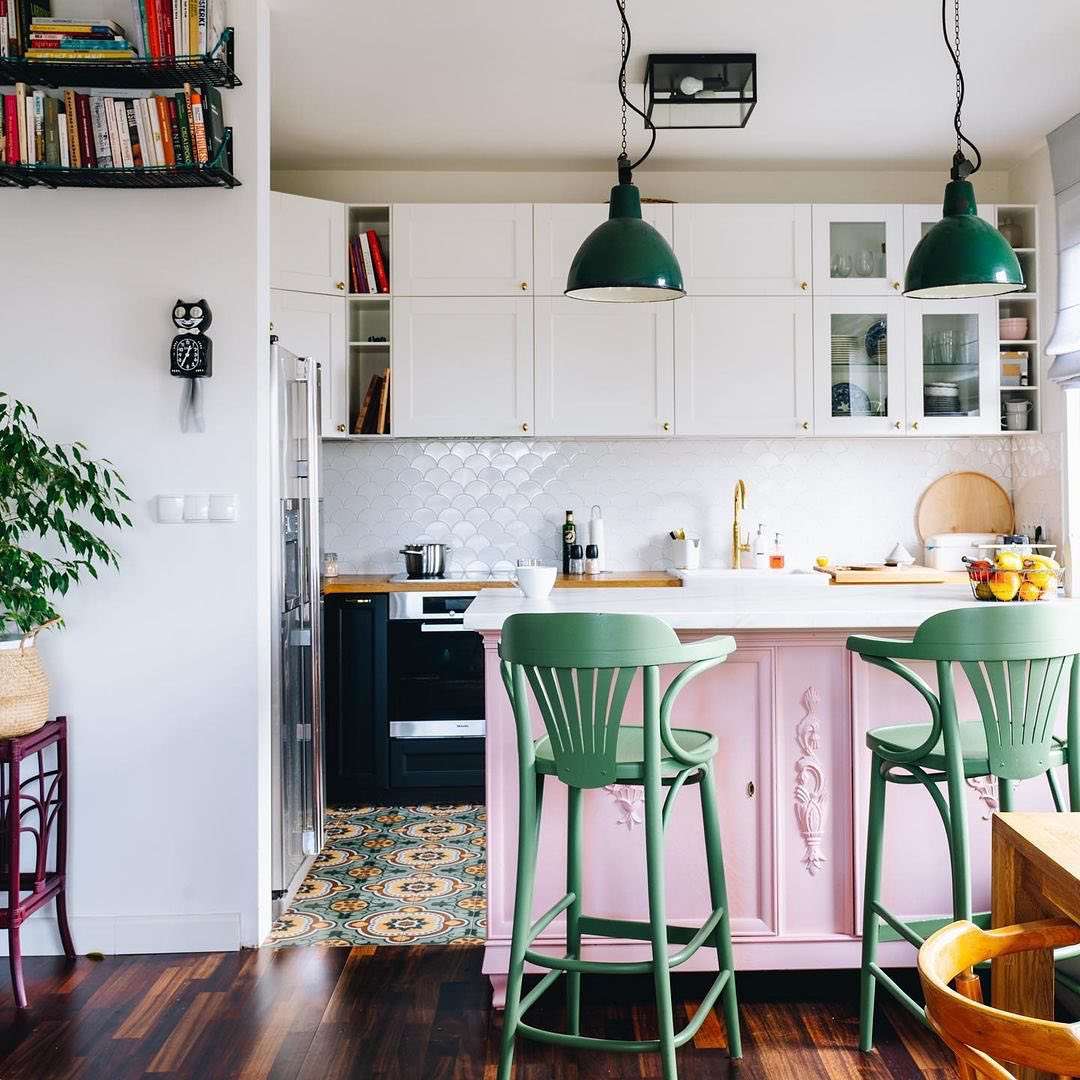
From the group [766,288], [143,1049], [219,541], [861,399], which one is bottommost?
[143,1049]

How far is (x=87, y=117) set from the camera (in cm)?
274

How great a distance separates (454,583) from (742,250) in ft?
6.37

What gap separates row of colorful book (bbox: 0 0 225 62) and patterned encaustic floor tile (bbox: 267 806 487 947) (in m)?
2.48

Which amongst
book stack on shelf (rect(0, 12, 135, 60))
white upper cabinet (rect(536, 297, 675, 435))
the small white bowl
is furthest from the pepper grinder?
book stack on shelf (rect(0, 12, 135, 60))

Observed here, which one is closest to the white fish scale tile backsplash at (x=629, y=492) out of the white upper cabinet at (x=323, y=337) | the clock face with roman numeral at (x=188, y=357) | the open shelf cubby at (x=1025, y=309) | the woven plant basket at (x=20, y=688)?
the open shelf cubby at (x=1025, y=309)

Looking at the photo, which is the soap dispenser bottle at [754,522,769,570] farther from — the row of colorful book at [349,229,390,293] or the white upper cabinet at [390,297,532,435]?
the row of colorful book at [349,229,390,293]

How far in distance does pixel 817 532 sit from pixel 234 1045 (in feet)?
11.3

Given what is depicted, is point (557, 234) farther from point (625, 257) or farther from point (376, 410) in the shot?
point (625, 257)

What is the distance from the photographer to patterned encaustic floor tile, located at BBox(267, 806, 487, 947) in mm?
2898

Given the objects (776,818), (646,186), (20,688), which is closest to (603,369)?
(646,186)

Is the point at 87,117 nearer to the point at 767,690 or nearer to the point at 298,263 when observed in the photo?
the point at 298,263

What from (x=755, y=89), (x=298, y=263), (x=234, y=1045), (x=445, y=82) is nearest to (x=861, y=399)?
(x=755, y=89)

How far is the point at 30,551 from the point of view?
2.72 metres

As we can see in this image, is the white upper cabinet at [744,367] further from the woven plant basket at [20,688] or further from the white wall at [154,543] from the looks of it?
the woven plant basket at [20,688]
